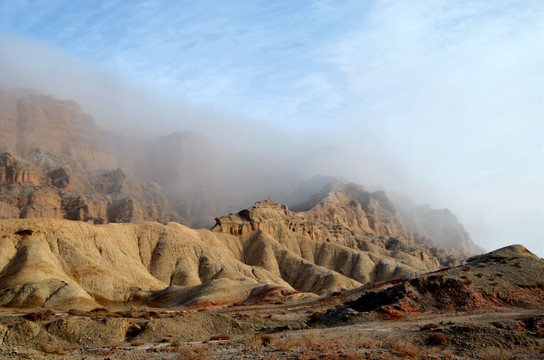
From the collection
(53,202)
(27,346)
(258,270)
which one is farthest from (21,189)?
(27,346)

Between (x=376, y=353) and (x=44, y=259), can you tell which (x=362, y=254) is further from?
(x=376, y=353)

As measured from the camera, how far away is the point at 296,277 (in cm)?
12231

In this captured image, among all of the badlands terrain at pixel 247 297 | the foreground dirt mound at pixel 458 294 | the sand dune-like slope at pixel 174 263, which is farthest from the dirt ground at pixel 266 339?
the sand dune-like slope at pixel 174 263

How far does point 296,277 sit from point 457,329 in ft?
303

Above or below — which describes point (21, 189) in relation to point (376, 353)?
above

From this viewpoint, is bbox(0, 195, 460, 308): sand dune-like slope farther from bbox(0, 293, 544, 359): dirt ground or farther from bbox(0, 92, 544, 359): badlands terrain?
bbox(0, 293, 544, 359): dirt ground

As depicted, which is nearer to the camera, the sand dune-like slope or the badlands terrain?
the badlands terrain

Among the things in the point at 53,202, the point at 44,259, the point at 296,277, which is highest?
the point at 53,202

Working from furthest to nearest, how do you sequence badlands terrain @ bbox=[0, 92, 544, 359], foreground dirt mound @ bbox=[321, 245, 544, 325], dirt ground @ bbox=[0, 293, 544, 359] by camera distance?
foreground dirt mound @ bbox=[321, 245, 544, 325], badlands terrain @ bbox=[0, 92, 544, 359], dirt ground @ bbox=[0, 293, 544, 359]

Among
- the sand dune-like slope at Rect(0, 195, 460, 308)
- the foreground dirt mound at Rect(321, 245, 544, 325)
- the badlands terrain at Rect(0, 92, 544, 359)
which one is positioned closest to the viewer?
the badlands terrain at Rect(0, 92, 544, 359)

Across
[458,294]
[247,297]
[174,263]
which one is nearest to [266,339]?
[458,294]

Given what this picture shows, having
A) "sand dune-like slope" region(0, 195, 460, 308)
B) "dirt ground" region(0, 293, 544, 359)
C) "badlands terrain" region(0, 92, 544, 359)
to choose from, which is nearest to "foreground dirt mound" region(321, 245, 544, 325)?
"badlands terrain" region(0, 92, 544, 359)

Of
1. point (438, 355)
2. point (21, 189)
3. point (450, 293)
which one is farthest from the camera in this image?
point (21, 189)

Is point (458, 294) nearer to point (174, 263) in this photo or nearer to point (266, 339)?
point (266, 339)
